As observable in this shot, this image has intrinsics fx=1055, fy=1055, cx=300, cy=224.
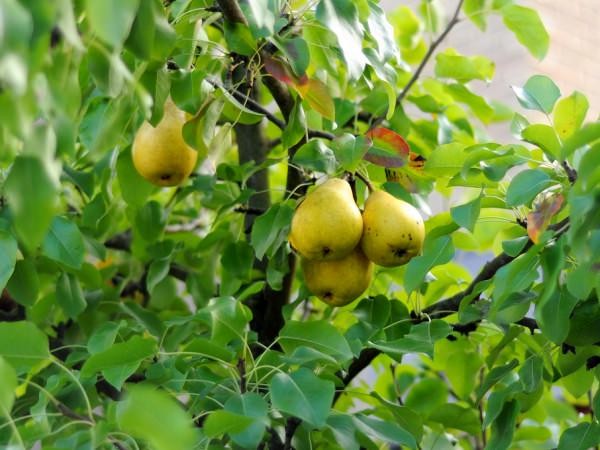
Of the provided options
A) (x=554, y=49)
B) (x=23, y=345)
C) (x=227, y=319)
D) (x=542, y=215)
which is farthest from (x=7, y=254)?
(x=554, y=49)

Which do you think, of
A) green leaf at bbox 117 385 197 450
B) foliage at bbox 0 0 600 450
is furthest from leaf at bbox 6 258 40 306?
green leaf at bbox 117 385 197 450

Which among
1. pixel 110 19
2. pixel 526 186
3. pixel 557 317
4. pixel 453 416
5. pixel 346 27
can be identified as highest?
pixel 110 19

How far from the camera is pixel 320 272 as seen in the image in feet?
4.42

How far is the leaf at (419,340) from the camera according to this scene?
1170mm

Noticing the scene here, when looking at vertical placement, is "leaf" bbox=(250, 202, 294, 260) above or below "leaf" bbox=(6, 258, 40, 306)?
above

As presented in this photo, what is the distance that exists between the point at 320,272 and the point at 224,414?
0.46 m

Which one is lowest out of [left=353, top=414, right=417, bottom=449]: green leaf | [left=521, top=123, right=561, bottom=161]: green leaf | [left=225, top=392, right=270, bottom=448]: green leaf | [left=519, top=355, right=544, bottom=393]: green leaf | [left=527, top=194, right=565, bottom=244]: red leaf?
[left=353, top=414, right=417, bottom=449]: green leaf

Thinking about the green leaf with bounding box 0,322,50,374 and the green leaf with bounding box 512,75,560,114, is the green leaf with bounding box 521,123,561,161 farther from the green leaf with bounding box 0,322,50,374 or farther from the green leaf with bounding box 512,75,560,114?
the green leaf with bounding box 0,322,50,374

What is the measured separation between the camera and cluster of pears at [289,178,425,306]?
1.26 meters

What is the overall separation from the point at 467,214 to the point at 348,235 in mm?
166

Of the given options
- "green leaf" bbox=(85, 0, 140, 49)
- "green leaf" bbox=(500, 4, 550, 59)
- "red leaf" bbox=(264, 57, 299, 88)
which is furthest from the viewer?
"green leaf" bbox=(500, 4, 550, 59)

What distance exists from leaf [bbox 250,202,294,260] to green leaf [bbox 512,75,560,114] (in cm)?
32

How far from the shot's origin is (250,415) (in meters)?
1.00

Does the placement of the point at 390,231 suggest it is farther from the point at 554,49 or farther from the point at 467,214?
the point at 554,49
